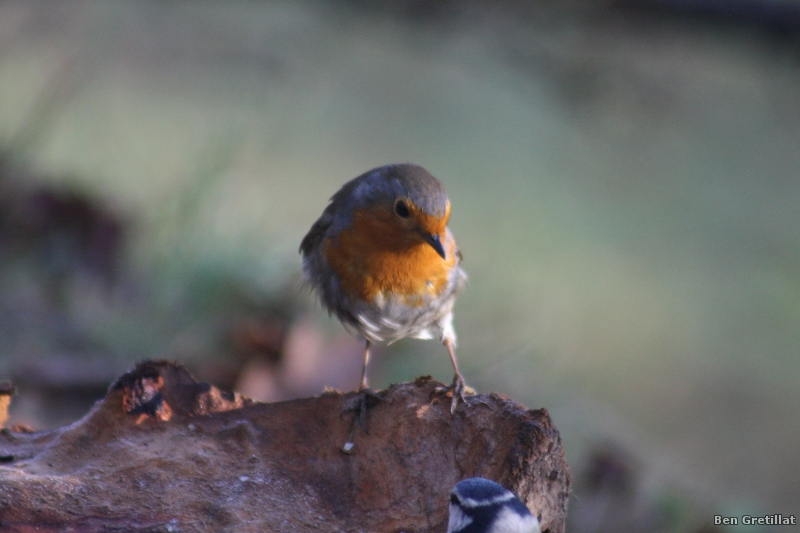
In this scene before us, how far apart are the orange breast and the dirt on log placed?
834 mm

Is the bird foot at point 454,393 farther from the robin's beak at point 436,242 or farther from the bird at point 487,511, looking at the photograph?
the robin's beak at point 436,242

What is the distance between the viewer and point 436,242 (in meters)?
2.80

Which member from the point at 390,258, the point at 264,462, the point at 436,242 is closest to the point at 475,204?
the point at 390,258

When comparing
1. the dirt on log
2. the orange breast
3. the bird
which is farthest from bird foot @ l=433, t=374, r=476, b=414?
the orange breast

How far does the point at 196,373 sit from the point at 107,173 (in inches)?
92.6

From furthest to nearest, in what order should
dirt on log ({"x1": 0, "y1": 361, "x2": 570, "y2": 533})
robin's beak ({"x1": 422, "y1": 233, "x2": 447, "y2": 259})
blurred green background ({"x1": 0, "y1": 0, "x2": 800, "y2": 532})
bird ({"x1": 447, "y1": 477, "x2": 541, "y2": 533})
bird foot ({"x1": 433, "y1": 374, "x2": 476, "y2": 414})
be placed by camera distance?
blurred green background ({"x1": 0, "y1": 0, "x2": 800, "y2": 532})
robin's beak ({"x1": 422, "y1": 233, "x2": 447, "y2": 259})
bird foot ({"x1": 433, "y1": 374, "x2": 476, "y2": 414})
dirt on log ({"x1": 0, "y1": 361, "x2": 570, "y2": 533})
bird ({"x1": 447, "y1": 477, "x2": 541, "y2": 533})

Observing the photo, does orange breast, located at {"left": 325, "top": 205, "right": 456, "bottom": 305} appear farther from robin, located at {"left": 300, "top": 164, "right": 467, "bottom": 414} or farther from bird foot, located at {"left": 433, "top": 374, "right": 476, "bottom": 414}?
bird foot, located at {"left": 433, "top": 374, "right": 476, "bottom": 414}

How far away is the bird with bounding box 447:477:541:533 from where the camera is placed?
1.61 m

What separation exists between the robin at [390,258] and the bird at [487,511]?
1219 millimetres

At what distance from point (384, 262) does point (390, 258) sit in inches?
1.0

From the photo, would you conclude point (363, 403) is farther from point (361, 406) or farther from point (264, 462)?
point (264, 462)

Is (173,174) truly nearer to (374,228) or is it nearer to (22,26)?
(22,26)

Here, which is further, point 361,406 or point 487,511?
point 361,406

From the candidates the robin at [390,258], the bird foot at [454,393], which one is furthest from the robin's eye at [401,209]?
the bird foot at [454,393]
